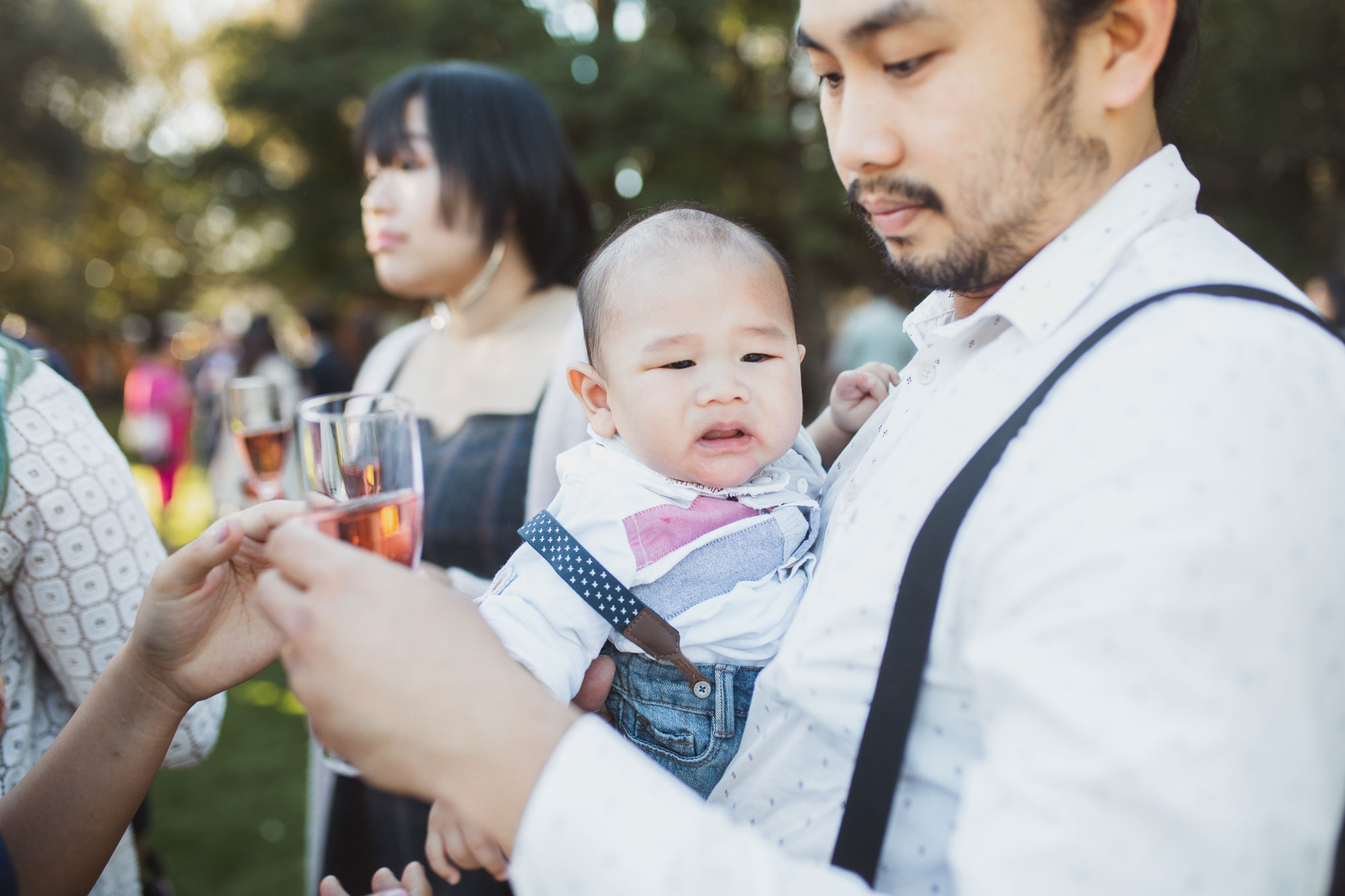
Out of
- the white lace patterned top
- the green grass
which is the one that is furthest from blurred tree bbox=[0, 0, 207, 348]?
the white lace patterned top

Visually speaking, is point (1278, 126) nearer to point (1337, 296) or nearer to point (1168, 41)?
point (1337, 296)

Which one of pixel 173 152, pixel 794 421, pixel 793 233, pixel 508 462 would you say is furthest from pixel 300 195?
pixel 794 421

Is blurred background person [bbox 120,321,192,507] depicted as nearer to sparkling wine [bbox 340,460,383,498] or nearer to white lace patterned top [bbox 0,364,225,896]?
white lace patterned top [bbox 0,364,225,896]

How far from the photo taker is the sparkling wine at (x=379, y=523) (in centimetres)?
113

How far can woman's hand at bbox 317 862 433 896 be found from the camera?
4.71 ft

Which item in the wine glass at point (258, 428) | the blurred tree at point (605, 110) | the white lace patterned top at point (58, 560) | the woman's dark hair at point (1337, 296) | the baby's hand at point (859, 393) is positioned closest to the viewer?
the white lace patterned top at point (58, 560)

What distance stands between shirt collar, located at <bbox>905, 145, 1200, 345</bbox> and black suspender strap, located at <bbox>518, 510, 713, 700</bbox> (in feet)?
2.53

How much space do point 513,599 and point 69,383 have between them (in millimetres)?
1198

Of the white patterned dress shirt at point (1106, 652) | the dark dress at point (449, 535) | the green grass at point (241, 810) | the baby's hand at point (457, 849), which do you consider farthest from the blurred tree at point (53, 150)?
the white patterned dress shirt at point (1106, 652)

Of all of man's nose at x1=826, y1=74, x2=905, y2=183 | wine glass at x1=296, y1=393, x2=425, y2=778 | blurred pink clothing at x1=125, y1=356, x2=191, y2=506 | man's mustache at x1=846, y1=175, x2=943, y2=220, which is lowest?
blurred pink clothing at x1=125, y1=356, x2=191, y2=506

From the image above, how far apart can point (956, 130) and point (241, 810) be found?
4893 mm

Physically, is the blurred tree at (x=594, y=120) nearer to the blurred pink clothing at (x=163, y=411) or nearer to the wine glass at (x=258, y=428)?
the blurred pink clothing at (x=163, y=411)

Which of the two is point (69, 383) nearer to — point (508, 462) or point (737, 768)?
point (508, 462)

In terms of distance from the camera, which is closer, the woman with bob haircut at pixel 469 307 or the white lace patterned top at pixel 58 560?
the white lace patterned top at pixel 58 560
